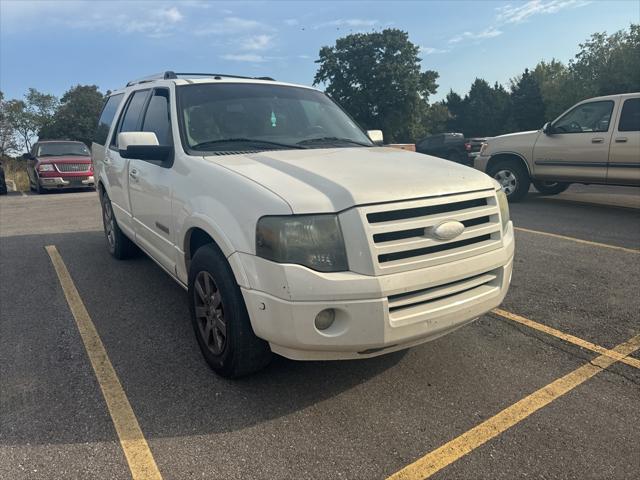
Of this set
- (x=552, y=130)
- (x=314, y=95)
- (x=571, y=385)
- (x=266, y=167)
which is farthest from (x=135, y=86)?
(x=552, y=130)

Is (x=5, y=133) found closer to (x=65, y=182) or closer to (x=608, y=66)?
(x=65, y=182)

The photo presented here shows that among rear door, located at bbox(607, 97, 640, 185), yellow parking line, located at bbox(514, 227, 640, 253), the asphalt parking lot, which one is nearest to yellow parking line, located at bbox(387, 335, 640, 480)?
the asphalt parking lot

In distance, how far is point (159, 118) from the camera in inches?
158

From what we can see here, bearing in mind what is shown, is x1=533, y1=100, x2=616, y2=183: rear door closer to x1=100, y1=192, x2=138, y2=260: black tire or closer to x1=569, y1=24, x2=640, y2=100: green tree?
x1=100, y1=192, x2=138, y2=260: black tire

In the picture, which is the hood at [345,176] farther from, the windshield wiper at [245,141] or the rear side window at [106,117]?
the rear side window at [106,117]

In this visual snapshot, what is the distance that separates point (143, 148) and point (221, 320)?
1394mm

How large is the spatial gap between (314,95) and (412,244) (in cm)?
248

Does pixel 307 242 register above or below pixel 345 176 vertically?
below

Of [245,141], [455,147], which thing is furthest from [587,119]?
[455,147]

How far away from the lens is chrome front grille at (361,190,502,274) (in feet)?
8.05

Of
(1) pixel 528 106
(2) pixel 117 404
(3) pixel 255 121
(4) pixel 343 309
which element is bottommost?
(2) pixel 117 404

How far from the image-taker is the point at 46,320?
13.2ft

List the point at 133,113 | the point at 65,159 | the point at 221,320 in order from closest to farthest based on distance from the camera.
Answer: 1. the point at 221,320
2. the point at 133,113
3. the point at 65,159

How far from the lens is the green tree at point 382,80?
56.9 metres
